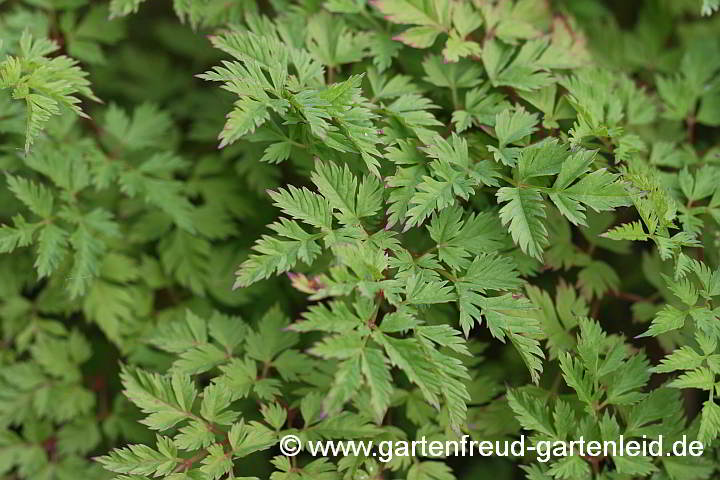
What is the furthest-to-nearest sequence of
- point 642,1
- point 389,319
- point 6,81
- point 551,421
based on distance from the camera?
point 642,1, point 551,421, point 6,81, point 389,319

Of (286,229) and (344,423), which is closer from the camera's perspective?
(286,229)

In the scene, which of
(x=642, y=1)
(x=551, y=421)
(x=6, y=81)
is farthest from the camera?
(x=642, y=1)

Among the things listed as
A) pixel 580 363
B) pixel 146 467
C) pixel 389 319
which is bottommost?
pixel 146 467

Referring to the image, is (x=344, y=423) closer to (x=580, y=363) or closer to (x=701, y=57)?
(x=580, y=363)

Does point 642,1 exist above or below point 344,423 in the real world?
above

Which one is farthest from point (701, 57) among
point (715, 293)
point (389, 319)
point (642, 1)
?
point (389, 319)

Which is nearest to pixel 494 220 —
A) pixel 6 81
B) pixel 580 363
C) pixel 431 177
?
pixel 431 177

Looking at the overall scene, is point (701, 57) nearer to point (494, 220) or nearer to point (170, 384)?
point (494, 220)
